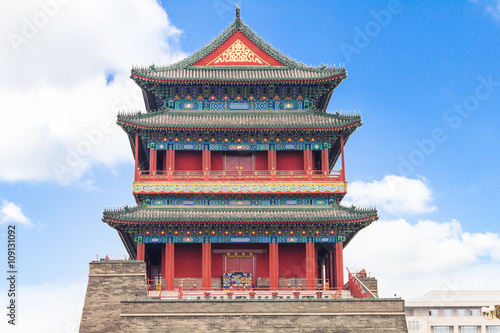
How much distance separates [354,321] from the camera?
101 feet

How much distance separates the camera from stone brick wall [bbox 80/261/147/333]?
104 feet

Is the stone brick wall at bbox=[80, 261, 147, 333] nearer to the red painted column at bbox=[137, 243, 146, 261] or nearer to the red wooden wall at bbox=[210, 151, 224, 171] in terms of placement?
the red painted column at bbox=[137, 243, 146, 261]

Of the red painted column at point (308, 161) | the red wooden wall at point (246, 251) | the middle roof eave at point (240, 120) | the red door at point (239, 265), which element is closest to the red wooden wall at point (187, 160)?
the middle roof eave at point (240, 120)

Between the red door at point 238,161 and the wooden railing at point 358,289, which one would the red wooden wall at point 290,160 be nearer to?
the red door at point 238,161

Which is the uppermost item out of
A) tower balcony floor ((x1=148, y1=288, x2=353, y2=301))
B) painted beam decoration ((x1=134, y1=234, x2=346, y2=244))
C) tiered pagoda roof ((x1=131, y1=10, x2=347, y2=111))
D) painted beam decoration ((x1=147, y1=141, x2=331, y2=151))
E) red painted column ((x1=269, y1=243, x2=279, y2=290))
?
tiered pagoda roof ((x1=131, y1=10, x2=347, y2=111))

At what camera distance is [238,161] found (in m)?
39.4

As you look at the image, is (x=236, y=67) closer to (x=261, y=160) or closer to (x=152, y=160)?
(x=261, y=160)

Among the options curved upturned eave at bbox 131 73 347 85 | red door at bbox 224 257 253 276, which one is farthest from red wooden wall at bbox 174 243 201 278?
curved upturned eave at bbox 131 73 347 85

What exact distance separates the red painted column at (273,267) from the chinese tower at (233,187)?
57 millimetres

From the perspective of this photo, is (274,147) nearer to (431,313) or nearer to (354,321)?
(354,321)

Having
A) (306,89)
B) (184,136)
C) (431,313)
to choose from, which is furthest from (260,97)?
(431,313)

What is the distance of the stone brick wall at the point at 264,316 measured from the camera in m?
30.5

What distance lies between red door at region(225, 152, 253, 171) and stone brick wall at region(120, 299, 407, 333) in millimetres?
10686

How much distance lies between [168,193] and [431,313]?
64623 mm
